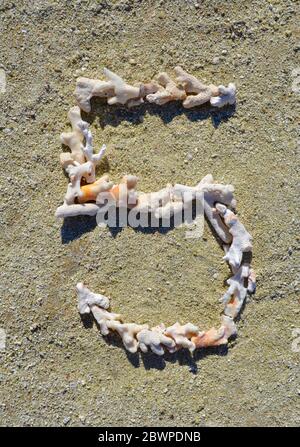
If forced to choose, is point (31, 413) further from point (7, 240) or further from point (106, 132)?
point (106, 132)

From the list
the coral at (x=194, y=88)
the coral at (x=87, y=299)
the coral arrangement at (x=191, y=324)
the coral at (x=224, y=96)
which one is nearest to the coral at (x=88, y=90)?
the coral at (x=194, y=88)

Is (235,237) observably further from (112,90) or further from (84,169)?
(112,90)

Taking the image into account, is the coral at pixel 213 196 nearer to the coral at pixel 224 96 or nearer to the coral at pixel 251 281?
the coral at pixel 251 281

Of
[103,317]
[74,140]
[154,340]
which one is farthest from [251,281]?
[74,140]

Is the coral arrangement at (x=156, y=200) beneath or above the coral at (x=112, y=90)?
beneath

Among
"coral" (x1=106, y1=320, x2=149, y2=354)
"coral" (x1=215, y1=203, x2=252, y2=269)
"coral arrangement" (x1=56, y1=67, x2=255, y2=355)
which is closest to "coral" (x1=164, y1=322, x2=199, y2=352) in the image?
"coral arrangement" (x1=56, y1=67, x2=255, y2=355)

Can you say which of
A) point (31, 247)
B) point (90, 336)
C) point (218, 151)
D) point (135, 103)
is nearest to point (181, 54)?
point (135, 103)
